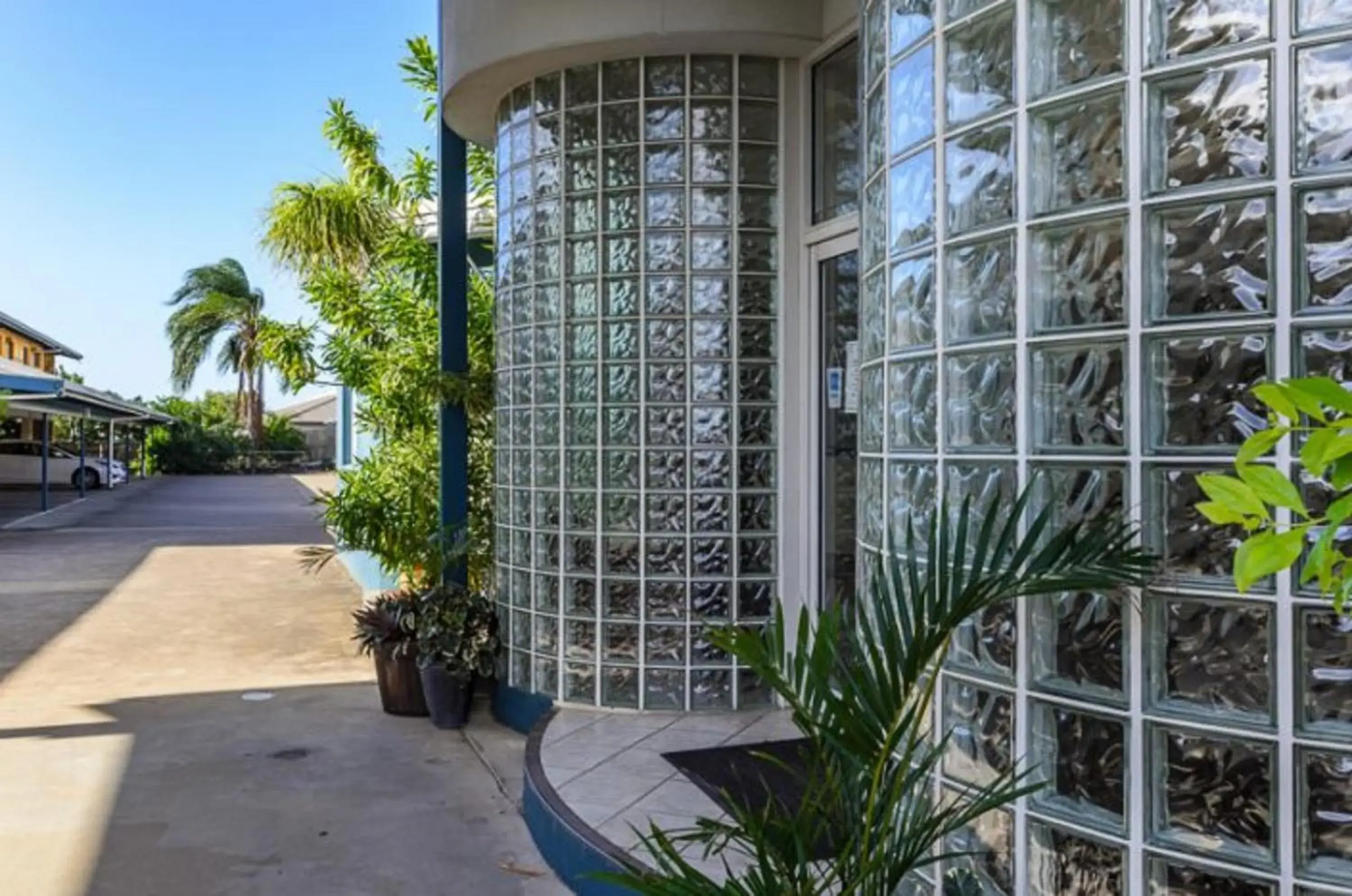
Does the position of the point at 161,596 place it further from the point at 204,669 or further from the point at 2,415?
the point at 2,415

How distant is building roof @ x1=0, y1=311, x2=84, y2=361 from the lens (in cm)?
2841

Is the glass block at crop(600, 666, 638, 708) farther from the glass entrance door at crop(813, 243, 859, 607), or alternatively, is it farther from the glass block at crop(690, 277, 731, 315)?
the glass block at crop(690, 277, 731, 315)

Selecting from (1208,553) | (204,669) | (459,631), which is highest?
(1208,553)

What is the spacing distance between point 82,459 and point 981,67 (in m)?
26.2

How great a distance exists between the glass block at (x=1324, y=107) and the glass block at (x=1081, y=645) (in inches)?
32.4

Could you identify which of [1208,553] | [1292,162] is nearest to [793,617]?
[1208,553]

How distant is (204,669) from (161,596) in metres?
3.69

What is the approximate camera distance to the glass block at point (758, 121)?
189 inches

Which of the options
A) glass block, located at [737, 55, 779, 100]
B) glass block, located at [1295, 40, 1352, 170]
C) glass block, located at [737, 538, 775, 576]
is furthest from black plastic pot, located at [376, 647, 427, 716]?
glass block, located at [1295, 40, 1352, 170]

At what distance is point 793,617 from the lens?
487cm

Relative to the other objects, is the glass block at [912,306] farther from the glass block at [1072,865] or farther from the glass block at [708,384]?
the glass block at [708,384]

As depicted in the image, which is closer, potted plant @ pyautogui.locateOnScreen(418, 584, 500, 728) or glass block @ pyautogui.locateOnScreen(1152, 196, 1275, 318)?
glass block @ pyautogui.locateOnScreen(1152, 196, 1275, 318)

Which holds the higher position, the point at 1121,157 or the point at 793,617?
the point at 1121,157

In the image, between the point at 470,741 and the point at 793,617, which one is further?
the point at 470,741
